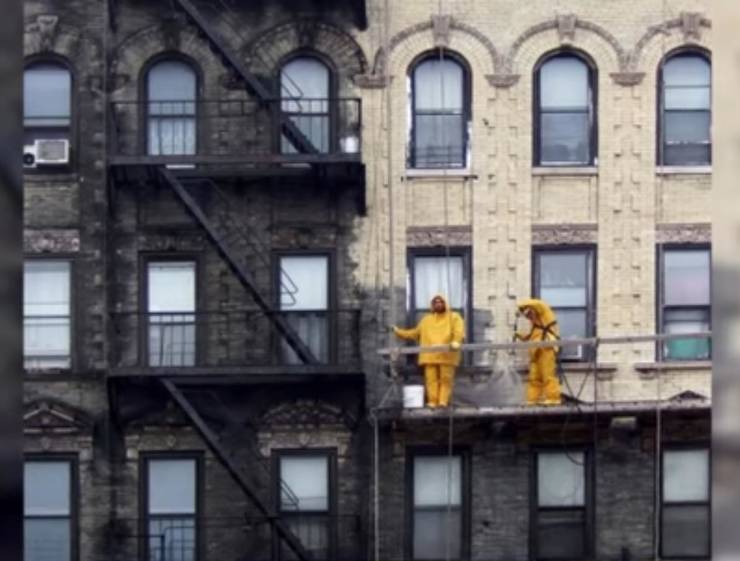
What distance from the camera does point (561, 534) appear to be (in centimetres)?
2594

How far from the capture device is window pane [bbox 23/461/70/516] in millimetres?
25406

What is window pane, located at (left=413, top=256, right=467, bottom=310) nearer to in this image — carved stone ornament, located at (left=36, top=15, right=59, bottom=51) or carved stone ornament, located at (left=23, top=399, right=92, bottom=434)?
carved stone ornament, located at (left=23, top=399, right=92, bottom=434)

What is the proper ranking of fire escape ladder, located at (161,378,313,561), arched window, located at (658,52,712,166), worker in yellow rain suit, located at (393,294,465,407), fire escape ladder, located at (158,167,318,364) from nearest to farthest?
fire escape ladder, located at (161,378,313,561), fire escape ladder, located at (158,167,318,364), worker in yellow rain suit, located at (393,294,465,407), arched window, located at (658,52,712,166)

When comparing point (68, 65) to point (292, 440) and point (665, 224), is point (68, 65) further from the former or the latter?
point (665, 224)

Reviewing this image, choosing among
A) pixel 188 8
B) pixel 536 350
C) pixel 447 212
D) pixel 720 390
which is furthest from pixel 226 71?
pixel 720 390

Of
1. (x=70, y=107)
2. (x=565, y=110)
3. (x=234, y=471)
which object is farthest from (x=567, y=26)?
(x=234, y=471)

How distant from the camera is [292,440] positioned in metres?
26.0

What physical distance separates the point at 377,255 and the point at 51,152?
3760mm

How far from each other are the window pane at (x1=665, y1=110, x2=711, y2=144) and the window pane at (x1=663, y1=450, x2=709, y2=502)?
3.49 m

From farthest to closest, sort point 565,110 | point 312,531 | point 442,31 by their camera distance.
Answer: point 565,110 → point 442,31 → point 312,531

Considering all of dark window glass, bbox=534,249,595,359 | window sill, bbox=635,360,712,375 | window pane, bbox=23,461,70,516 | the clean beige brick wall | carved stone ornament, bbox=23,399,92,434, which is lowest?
window pane, bbox=23,461,70,516

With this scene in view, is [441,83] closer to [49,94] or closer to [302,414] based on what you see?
[302,414]

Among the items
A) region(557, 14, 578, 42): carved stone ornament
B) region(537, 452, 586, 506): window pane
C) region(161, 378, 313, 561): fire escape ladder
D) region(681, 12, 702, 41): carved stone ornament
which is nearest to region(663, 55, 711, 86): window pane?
region(681, 12, 702, 41): carved stone ornament

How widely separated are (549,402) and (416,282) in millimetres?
1981
